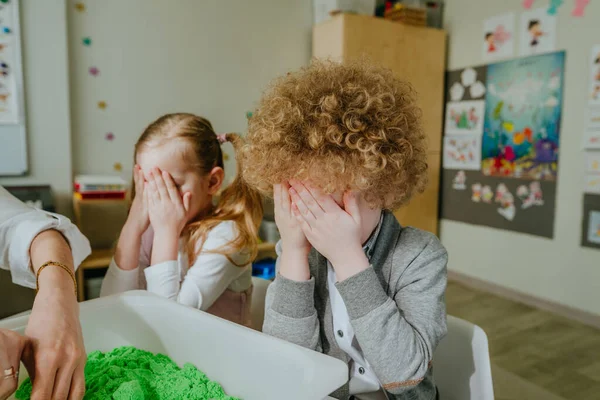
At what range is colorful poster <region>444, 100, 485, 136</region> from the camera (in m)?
3.31

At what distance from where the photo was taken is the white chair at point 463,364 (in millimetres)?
854

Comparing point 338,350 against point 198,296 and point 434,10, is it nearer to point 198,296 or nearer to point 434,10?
point 198,296

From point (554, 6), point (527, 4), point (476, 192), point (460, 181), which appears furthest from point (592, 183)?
point (527, 4)

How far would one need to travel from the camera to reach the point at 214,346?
666mm

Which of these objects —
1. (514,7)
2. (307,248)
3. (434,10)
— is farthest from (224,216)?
(434,10)

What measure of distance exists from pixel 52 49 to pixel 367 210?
92.8 inches

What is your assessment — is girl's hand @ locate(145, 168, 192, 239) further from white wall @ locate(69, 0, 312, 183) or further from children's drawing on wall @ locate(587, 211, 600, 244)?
children's drawing on wall @ locate(587, 211, 600, 244)

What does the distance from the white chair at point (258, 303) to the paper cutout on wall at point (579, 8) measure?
→ 2564 mm

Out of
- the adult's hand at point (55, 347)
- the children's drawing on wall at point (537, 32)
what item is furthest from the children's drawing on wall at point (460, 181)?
the adult's hand at point (55, 347)

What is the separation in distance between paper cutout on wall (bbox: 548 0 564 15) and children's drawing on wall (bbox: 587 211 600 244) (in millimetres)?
1212

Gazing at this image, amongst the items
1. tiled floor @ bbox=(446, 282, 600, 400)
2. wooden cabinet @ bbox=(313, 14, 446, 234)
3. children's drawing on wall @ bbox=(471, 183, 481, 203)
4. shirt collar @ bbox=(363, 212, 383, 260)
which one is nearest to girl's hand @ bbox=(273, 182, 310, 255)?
shirt collar @ bbox=(363, 212, 383, 260)

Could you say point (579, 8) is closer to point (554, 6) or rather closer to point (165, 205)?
point (554, 6)

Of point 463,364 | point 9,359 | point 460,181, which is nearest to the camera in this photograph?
point 9,359

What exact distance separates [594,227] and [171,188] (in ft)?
8.27
